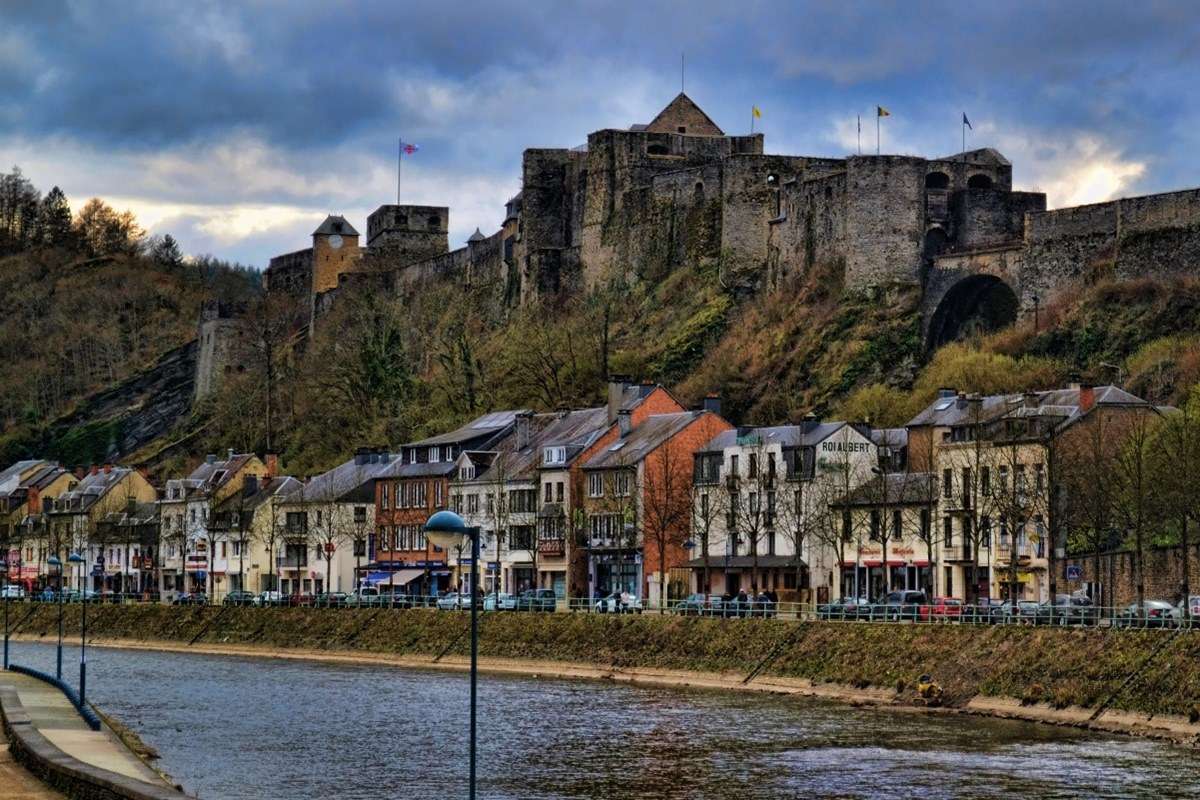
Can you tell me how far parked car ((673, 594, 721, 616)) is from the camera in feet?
245

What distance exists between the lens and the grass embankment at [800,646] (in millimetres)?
55062

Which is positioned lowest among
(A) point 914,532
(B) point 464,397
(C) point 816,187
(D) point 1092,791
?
(D) point 1092,791

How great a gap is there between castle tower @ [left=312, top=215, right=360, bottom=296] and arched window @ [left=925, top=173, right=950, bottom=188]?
69.3m

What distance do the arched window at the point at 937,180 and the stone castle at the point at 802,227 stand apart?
0.16ft

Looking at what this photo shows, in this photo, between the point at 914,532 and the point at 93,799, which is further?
the point at 914,532

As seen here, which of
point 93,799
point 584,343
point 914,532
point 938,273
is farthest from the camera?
point 584,343

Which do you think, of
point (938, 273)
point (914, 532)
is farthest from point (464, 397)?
point (914, 532)

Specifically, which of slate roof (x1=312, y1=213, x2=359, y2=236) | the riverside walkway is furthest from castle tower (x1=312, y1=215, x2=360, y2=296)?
the riverside walkway

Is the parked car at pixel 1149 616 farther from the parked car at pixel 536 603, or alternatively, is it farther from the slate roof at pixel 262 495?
the slate roof at pixel 262 495

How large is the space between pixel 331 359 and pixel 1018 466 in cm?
8346

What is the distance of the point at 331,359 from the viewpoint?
152125 mm

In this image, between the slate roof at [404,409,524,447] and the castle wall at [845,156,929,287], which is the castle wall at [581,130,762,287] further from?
the slate roof at [404,409,524,447]

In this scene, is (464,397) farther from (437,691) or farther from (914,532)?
(437,691)


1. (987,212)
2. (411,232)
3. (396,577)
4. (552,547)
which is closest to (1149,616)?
(552,547)
